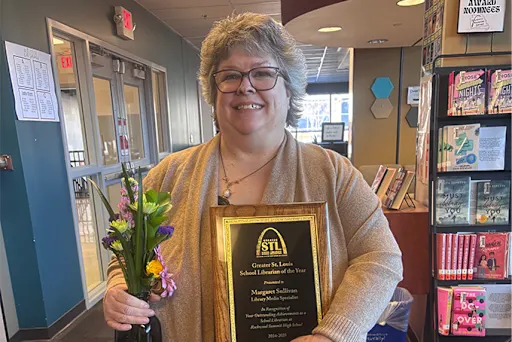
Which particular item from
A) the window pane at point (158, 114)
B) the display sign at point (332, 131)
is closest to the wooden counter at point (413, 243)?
the window pane at point (158, 114)

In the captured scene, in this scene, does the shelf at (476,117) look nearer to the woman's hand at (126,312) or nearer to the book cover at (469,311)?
the book cover at (469,311)

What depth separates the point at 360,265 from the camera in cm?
89

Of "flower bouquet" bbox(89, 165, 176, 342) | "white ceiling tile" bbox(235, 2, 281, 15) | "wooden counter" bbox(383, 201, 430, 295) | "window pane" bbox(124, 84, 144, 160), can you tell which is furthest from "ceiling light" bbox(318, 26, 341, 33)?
"flower bouquet" bbox(89, 165, 176, 342)

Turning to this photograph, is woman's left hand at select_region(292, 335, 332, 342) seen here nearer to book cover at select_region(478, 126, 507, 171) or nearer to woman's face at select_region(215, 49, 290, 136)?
woman's face at select_region(215, 49, 290, 136)

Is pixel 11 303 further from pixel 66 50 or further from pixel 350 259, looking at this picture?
pixel 350 259

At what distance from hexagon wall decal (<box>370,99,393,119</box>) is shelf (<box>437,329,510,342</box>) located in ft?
9.40

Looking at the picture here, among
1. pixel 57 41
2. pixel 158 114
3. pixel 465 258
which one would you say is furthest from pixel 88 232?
pixel 465 258

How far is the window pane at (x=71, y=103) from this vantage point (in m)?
2.82

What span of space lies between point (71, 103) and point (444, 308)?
317 cm

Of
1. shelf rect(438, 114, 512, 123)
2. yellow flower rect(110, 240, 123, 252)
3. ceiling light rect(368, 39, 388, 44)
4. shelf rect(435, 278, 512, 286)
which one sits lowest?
shelf rect(435, 278, 512, 286)

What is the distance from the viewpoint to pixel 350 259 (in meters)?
0.93

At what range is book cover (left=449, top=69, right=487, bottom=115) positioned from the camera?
159 centimetres

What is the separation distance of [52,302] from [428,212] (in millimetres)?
2646

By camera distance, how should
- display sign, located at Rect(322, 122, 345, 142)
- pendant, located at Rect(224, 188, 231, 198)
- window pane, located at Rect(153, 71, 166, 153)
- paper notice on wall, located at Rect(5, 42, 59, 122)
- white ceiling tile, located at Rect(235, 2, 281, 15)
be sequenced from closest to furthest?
pendant, located at Rect(224, 188, 231, 198), paper notice on wall, located at Rect(5, 42, 59, 122), white ceiling tile, located at Rect(235, 2, 281, 15), window pane, located at Rect(153, 71, 166, 153), display sign, located at Rect(322, 122, 345, 142)
